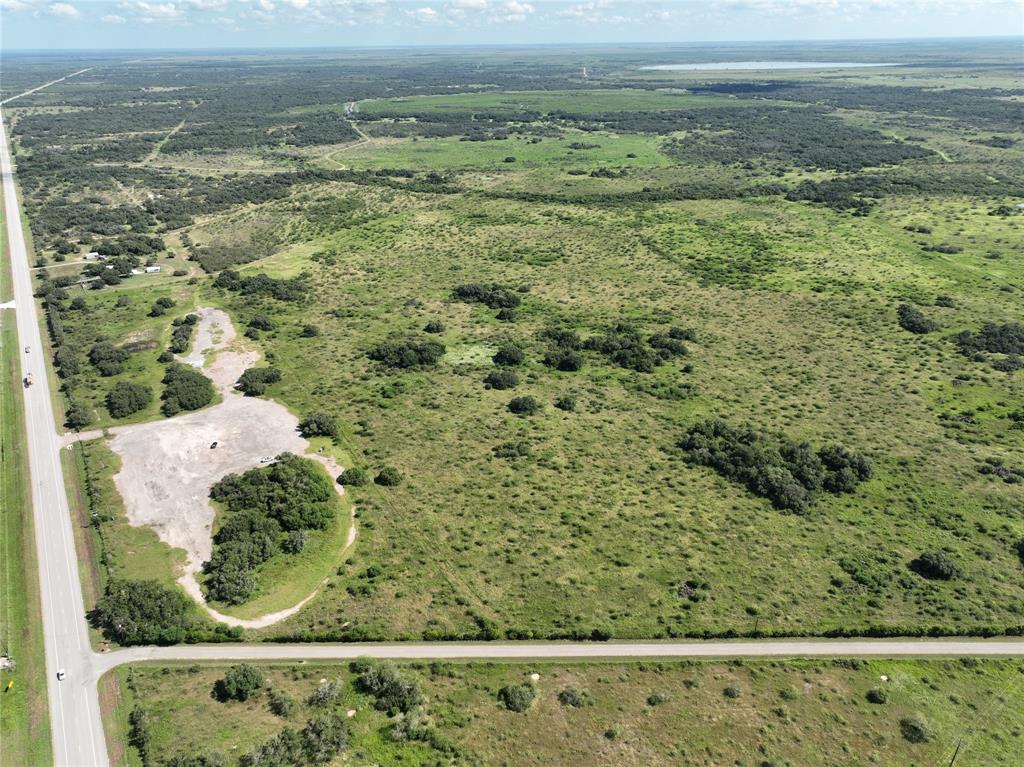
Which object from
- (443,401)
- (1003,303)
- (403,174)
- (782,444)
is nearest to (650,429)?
(782,444)

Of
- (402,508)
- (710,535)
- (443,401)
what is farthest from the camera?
(443,401)

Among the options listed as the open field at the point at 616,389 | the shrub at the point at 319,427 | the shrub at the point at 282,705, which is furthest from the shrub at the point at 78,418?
the shrub at the point at 282,705

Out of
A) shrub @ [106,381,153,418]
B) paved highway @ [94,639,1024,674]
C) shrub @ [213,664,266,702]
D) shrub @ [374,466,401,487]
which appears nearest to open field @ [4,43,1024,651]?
shrub @ [374,466,401,487]

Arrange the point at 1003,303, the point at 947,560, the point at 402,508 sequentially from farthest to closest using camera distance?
1. the point at 1003,303
2. the point at 402,508
3. the point at 947,560

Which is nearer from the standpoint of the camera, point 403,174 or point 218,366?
point 218,366

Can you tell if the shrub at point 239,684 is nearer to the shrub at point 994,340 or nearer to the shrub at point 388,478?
the shrub at point 388,478

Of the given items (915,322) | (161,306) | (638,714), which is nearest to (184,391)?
(161,306)

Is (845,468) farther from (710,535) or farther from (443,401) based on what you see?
(443,401)

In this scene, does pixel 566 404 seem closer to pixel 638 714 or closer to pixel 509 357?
pixel 509 357
